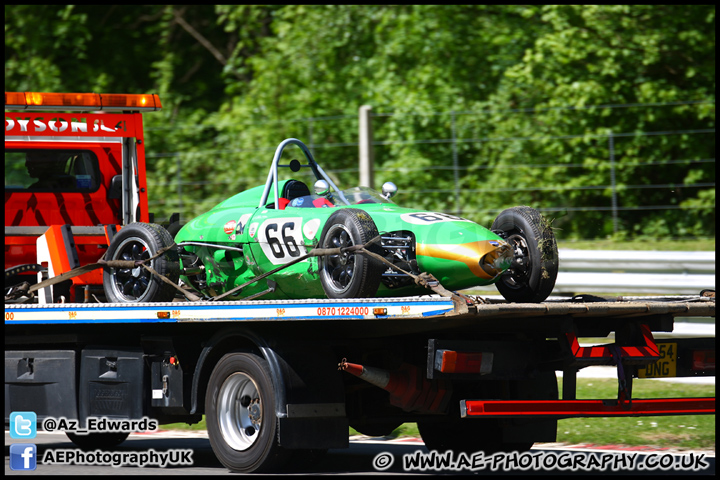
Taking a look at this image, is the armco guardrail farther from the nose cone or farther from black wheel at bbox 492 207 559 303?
the nose cone

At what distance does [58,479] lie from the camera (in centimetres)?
761

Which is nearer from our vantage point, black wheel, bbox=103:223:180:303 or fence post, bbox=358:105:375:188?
black wheel, bbox=103:223:180:303

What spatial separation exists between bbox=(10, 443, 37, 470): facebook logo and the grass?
2118 millimetres

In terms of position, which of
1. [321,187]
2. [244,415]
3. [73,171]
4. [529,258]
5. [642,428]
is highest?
[73,171]

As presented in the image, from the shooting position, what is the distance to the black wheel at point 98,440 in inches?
380

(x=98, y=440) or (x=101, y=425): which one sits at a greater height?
(x=101, y=425)

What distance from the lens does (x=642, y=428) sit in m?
9.57

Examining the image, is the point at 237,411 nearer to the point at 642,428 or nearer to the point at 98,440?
the point at 98,440

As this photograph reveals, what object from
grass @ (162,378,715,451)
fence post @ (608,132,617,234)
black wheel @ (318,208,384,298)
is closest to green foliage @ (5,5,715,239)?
fence post @ (608,132,617,234)

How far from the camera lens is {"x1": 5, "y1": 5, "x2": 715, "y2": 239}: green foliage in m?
16.1

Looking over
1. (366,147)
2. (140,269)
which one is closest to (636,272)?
(366,147)

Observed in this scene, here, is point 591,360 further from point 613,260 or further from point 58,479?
point 613,260

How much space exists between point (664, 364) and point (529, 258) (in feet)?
3.99

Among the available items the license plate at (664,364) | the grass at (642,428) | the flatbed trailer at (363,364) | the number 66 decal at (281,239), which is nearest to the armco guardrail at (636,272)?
the grass at (642,428)
